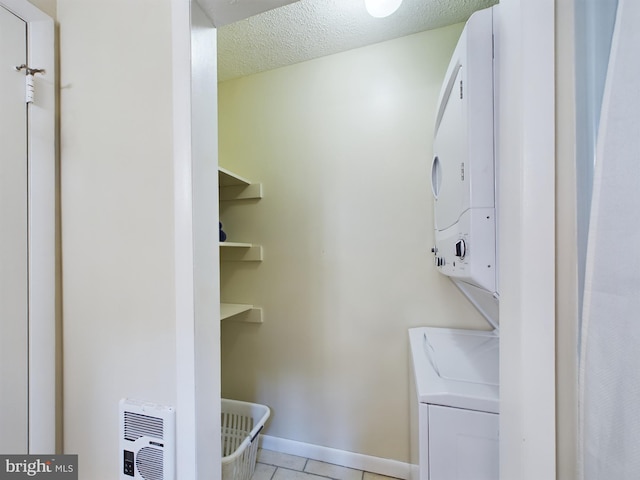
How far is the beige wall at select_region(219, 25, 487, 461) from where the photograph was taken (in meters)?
1.56

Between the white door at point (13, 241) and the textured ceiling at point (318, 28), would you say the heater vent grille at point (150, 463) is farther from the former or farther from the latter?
the textured ceiling at point (318, 28)

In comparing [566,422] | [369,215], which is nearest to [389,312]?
[369,215]

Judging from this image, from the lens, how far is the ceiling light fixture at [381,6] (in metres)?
1.21

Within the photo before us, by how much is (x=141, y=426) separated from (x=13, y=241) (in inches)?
28.1

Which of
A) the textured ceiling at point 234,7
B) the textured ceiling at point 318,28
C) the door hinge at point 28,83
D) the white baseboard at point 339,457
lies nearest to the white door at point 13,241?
the door hinge at point 28,83

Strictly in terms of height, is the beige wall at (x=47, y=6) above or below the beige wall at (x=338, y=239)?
above

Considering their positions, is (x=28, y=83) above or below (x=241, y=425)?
above

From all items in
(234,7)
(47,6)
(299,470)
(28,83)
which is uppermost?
(47,6)

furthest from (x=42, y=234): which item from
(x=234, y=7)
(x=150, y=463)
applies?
(x=234, y=7)

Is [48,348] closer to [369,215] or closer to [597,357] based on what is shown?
[597,357]

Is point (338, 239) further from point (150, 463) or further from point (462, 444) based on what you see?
point (150, 463)

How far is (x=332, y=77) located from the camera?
66.9 inches

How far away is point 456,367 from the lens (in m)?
1.05

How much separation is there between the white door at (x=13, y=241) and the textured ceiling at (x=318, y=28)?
0.96 meters
